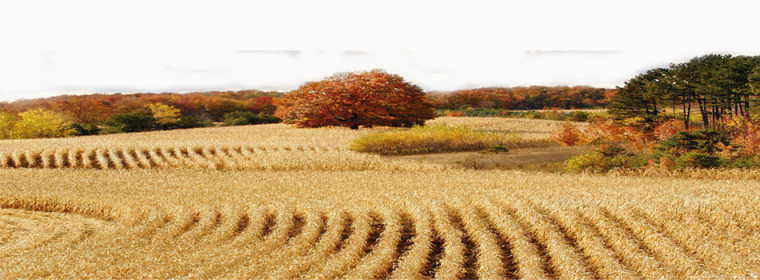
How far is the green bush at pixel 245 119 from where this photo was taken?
43469 millimetres

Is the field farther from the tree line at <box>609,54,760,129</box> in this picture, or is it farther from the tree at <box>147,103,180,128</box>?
the tree at <box>147,103,180,128</box>

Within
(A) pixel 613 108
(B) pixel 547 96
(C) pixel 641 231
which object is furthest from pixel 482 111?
(C) pixel 641 231

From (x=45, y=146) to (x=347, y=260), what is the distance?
21258 mm

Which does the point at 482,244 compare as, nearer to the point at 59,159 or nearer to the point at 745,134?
the point at 745,134

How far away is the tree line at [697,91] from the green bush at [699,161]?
3114mm

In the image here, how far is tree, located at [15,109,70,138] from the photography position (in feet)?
104

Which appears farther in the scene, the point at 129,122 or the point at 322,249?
the point at 129,122

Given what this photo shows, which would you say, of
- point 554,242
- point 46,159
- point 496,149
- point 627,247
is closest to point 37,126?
point 46,159

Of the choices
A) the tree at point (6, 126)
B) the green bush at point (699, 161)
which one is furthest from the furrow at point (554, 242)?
the tree at point (6, 126)

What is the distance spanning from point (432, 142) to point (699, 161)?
10.7 meters

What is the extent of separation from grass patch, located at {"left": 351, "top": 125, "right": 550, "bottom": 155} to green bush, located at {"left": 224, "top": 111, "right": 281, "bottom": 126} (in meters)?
23.9

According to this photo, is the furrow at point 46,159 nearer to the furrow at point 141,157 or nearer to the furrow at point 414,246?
the furrow at point 141,157

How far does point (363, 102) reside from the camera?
3166 cm

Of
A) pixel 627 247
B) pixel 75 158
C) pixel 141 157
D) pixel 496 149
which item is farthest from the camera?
pixel 496 149
